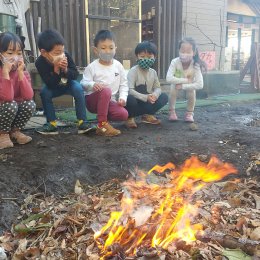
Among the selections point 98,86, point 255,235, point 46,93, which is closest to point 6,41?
point 46,93

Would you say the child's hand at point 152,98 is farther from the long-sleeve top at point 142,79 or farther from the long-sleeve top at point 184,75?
the long-sleeve top at point 184,75

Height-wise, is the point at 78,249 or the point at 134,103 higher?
the point at 134,103

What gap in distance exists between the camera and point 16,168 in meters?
3.26

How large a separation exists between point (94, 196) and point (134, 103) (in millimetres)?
2372

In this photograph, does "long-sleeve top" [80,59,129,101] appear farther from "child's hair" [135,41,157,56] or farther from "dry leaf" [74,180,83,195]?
"dry leaf" [74,180,83,195]

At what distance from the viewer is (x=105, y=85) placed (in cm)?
465

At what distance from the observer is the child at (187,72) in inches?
211

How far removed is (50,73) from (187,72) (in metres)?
2.48

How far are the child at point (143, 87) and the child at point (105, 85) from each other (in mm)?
258

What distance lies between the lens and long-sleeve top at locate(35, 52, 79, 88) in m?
4.46

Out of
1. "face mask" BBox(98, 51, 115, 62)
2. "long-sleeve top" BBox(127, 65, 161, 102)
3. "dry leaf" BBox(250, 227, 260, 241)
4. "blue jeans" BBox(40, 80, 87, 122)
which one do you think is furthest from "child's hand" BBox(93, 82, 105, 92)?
"dry leaf" BBox(250, 227, 260, 241)

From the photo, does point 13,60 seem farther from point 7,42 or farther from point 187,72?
point 187,72

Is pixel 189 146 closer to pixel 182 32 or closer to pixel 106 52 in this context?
pixel 106 52

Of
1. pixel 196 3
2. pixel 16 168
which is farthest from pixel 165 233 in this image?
pixel 196 3
